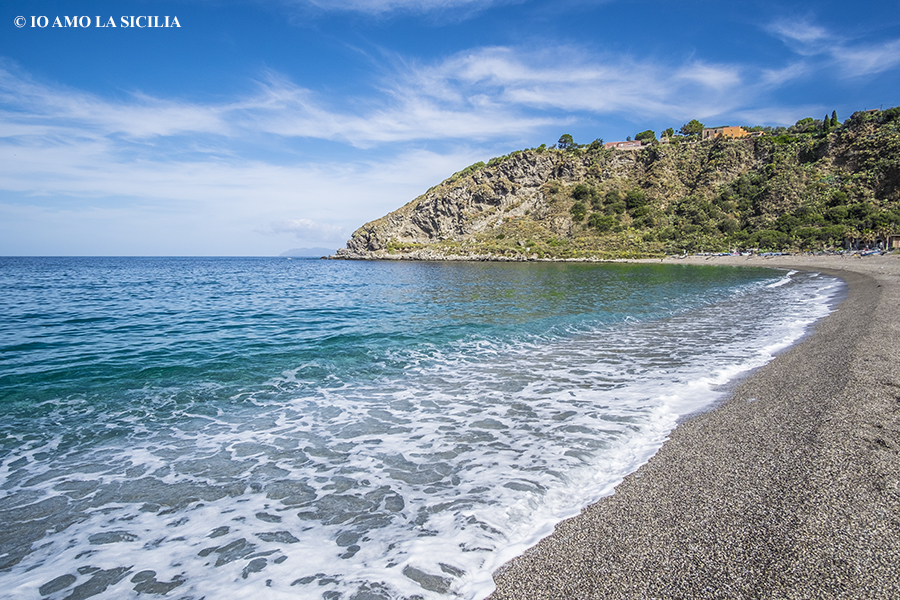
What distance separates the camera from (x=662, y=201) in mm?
106312

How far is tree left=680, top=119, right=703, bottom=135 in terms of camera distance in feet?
458

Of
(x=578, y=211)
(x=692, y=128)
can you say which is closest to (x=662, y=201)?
(x=578, y=211)

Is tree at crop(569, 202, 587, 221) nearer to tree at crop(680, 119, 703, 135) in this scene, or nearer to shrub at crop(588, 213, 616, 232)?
shrub at crop(588, 213, 616, 232)

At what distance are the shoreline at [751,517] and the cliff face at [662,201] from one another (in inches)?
3217

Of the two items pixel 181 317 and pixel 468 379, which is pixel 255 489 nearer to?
pixel 468 379

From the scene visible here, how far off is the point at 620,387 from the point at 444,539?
5.48 metres

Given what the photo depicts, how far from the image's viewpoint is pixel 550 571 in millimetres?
3115

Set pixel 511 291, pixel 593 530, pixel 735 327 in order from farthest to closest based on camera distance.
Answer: pixel 511 291 < pixel 735 327 < pixel 593 530

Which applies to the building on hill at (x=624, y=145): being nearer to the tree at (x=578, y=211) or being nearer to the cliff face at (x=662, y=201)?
the cliff face at (x=662, y=201)

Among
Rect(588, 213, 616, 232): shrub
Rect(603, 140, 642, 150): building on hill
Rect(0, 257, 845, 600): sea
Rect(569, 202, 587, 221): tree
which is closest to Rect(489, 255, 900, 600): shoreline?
Rect(0, 257, 845, 600): sea

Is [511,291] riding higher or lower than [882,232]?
lower

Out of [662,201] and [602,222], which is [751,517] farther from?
[662,201]

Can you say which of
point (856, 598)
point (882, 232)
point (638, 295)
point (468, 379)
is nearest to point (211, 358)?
point (468, 379)

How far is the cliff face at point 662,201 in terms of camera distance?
81.1 m
